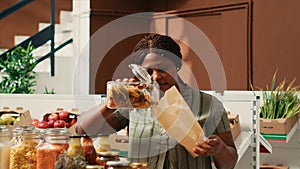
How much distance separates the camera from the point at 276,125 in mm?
3848

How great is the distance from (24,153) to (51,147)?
0.14 meters

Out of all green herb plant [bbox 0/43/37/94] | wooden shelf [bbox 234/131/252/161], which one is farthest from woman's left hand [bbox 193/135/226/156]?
green herb plant [bbox 0/43/37/94]

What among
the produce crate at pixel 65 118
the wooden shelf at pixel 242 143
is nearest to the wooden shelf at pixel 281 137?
the wooden shelf at pixel 242 143

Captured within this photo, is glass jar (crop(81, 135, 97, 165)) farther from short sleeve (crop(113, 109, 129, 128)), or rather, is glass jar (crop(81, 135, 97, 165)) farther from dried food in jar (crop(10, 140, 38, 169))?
short sleeve (crop(113, 109, 129, 128))

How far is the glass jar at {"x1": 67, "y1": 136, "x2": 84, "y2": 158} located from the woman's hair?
2.26 ft

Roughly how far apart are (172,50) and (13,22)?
622 centimetres

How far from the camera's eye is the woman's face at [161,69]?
2287 millimetres

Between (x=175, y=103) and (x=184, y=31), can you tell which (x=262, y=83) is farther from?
(x=175, y=103)

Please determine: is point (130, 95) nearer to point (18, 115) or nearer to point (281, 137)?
point (18, 115)

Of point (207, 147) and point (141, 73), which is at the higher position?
point (141, 73)

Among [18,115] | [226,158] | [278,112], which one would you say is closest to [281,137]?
[278,112]

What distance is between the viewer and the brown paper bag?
2107 mm

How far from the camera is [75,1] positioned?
734 cm

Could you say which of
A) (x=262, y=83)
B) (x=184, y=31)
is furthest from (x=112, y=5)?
(x=262, y=83)
